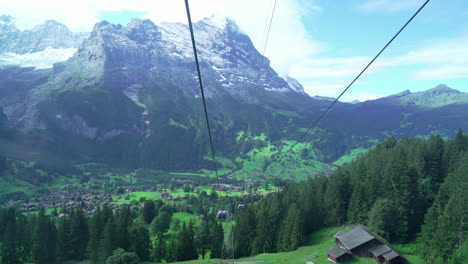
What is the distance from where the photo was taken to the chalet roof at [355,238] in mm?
41094

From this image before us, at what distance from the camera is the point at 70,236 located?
167 ft

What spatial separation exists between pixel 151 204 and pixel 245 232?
45.7 metres

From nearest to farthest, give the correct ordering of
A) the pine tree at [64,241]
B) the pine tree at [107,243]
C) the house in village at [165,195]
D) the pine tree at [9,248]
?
the pine tree at [107,243] < the pine tree at [9,248] < the pine tree at [64,241] < the house in village at [165,195]

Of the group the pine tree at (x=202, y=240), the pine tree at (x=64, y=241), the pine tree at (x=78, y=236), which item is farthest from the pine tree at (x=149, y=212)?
the pine tree at (x=202, y=240)

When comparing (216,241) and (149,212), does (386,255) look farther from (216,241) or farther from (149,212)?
(149,212)

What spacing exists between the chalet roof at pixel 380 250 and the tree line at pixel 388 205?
4.20 m

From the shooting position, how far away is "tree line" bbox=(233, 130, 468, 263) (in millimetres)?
34728

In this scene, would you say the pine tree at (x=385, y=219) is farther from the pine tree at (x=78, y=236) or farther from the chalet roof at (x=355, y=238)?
the pine tree at (x=78, y=236)

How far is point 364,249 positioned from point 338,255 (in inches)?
198

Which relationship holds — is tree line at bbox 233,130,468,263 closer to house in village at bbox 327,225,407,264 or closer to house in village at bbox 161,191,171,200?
house in village at bbox 327,225,407,264

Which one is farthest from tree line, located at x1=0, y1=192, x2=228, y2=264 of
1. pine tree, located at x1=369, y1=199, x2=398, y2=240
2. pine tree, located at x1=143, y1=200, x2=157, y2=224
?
pine tree, located at x1=369, y1=199, x2=398, y2=240

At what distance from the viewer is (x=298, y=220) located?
5112 cm

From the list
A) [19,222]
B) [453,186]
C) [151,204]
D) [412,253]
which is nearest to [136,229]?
[19,222]

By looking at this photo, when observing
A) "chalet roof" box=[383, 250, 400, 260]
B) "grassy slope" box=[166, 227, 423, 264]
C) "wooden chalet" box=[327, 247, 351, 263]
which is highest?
"chalet roof" box=[383, 250, 400, 260]
